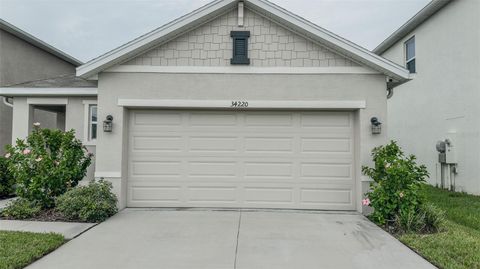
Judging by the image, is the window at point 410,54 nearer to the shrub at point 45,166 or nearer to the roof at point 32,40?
the shrub at point 45,166

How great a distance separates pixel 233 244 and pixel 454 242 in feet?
11.5

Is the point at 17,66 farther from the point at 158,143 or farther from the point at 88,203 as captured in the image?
the point at 88,203

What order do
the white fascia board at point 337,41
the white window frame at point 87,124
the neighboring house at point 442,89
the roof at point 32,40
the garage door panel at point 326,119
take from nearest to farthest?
the white fascia board at point 337,41 < the garage door panel at point 326,119 < the white window frame at point 87,124 < the neighboring house at point 442,89 < the roof at point 32,40

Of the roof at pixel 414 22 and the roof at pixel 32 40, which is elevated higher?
the roof at pixel 414 22

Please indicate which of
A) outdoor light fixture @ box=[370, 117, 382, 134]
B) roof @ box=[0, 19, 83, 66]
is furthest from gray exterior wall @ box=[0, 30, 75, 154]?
outdoor light fixture @ box=[370, 117, 382, 134]

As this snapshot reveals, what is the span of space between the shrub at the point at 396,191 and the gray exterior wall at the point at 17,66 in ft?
41.7

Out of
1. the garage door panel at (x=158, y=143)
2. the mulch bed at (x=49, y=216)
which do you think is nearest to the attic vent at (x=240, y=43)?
the garage door panel at (x=158, y=143)

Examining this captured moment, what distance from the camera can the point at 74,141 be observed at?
700cm

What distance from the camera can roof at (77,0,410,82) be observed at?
263 inches

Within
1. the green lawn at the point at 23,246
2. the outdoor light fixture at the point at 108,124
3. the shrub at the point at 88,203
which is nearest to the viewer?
the green lawn at the point at 23,246

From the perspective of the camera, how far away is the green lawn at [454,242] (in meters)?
4.24

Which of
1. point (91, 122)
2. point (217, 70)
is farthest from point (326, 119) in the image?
point (91, 122)

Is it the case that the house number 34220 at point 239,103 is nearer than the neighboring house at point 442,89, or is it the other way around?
the house number 34220 at point 239,103

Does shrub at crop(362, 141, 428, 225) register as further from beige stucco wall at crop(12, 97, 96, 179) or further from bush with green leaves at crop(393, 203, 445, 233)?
beige stucco wall at crop(12, 97, 96, 179)
